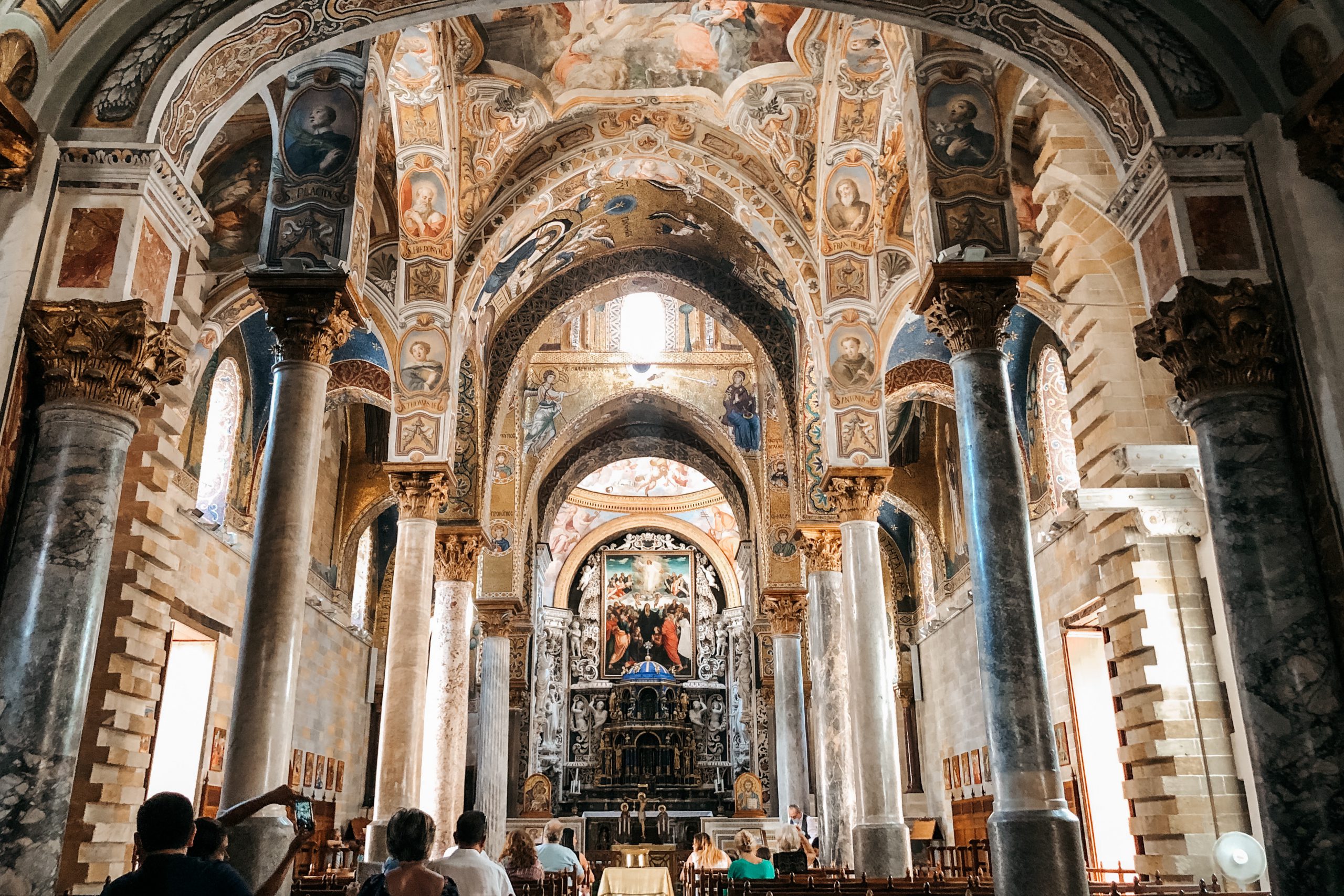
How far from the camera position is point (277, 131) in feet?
28.3

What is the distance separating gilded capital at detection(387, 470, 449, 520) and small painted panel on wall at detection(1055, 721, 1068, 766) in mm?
8427

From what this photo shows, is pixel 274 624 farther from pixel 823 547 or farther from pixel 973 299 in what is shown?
pixel 823 547

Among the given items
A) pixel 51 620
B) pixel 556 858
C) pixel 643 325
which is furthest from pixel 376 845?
pixel 643 325

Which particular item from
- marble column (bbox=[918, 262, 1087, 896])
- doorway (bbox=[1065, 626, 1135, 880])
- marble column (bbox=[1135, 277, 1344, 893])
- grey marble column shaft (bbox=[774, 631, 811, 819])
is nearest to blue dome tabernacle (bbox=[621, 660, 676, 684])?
grey marble column shaft (bbox=[774, 631, 811, 819])

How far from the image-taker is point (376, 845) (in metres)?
10.2

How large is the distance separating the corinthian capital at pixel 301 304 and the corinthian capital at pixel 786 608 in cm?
1273

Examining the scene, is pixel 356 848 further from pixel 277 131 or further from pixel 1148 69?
pixel 1148 69

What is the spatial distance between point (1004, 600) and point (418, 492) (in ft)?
23.5

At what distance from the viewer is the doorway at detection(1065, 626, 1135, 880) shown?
1266 cm

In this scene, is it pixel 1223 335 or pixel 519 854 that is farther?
pixel 519 854

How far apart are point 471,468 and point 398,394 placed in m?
2.78

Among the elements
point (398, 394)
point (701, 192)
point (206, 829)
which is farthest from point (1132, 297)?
point (206, 829)

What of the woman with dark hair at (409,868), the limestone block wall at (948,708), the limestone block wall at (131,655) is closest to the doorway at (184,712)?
the limestone block wall at (131,655)

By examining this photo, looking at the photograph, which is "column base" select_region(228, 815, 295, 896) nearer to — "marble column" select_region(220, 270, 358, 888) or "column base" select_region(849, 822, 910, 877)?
"marble column" select_region(220, 270, 358, 888)
